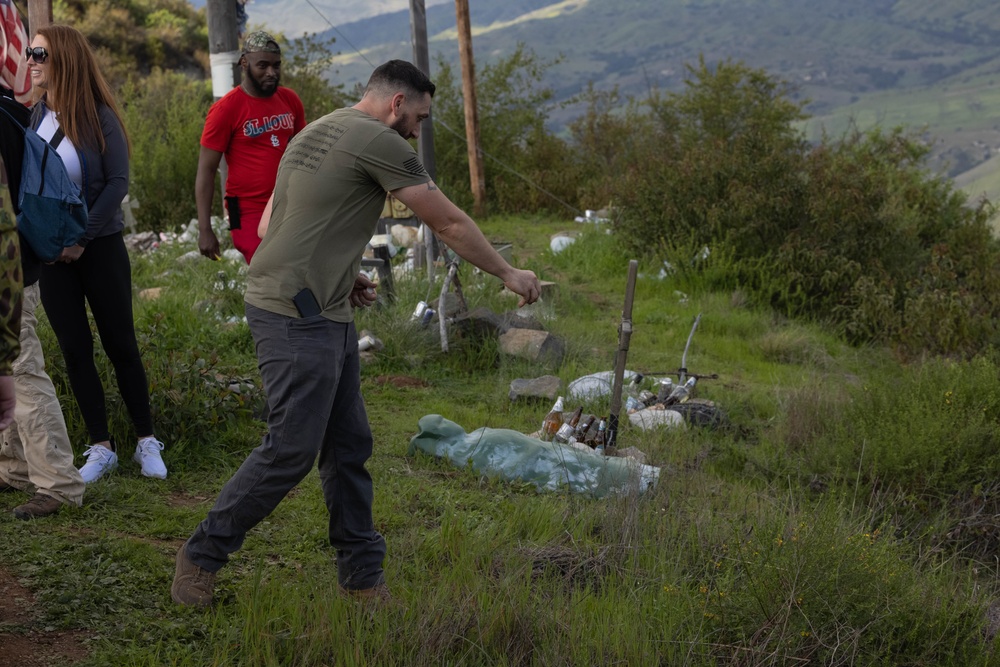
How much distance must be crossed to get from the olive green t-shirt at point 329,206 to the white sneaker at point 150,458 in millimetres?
1809

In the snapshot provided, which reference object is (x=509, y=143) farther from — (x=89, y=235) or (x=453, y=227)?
(x=453, y=227)

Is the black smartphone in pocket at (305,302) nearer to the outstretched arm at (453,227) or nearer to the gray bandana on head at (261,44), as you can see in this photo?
the outstretched arm at (453,227)

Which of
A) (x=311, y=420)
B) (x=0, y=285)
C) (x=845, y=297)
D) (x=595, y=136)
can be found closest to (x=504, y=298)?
(x=845, y=297)

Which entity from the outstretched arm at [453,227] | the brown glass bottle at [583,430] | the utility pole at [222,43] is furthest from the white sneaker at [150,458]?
the utility pole at [222,43]

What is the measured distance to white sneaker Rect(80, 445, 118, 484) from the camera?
190 inches

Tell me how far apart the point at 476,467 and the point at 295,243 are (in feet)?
7.97

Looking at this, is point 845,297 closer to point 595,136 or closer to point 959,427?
point 959,427

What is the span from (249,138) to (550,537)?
312cm

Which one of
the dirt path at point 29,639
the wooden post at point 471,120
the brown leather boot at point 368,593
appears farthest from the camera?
the wooden post at point 471,120

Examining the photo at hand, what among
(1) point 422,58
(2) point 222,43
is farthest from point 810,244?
→ (2) point 222,43

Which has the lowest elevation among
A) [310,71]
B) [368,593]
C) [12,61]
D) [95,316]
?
[368,593]

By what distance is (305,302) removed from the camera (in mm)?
3494

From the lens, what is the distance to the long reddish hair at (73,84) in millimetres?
4438

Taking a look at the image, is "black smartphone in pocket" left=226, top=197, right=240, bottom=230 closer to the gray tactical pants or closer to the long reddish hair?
the long reddish hair
